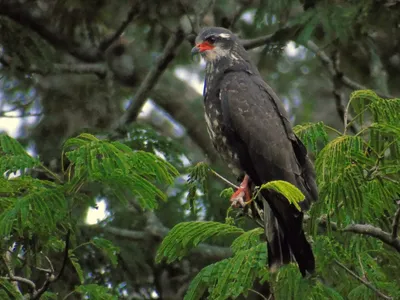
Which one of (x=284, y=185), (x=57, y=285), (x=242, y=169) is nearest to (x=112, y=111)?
(x=57, y=285)

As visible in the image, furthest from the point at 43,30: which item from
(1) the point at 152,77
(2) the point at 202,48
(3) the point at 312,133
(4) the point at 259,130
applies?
(3) the point at 312,133

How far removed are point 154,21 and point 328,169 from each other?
5.04 m

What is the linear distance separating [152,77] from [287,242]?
408cm

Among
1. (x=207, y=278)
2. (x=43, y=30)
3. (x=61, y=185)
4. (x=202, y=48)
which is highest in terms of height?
(x=43, y=30)

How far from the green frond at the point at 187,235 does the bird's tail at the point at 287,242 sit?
0.22 metres

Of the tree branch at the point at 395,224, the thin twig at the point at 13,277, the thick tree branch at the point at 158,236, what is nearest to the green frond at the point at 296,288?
the tree branch at the point at 395,224

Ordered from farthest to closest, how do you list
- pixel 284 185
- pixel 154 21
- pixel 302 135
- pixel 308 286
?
pixel 154 21, pixel 302 135, pixel 308 286, pixel 284 185

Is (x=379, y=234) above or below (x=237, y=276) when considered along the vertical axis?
above

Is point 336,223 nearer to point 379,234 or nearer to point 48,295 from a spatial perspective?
point 379,234

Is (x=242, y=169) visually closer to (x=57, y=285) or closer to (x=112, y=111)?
(x=57, y=285)

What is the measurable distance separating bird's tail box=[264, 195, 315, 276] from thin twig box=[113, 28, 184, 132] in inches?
136

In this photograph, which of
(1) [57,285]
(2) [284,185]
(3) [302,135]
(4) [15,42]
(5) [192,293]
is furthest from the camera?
(4) [15,42]

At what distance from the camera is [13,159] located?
183 inches

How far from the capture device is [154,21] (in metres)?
9.22
